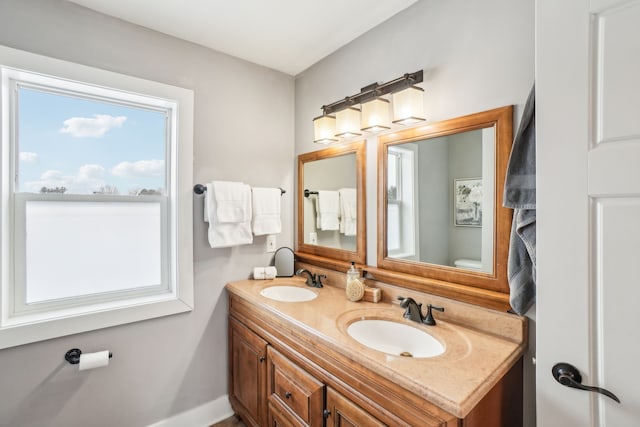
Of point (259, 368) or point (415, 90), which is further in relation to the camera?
point (259, 368)

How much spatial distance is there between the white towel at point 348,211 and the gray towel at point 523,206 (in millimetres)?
951

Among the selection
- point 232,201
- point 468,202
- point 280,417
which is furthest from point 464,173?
point 280,417

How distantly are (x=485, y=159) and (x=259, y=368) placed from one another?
1.59 m

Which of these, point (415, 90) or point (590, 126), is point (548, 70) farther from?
point (415, 90)

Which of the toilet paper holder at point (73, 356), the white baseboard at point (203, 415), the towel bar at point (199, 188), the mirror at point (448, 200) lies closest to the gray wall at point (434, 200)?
the mirror at point (448, 200)

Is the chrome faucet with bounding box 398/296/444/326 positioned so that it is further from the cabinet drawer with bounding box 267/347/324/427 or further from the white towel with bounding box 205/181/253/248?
the white towel with bounding box 205/181/253/248

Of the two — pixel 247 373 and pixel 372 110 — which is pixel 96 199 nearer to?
pixel 247 373

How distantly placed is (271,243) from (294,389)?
1130mm

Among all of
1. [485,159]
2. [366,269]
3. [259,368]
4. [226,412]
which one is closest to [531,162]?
[485,159]

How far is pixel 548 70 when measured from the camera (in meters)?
0.92

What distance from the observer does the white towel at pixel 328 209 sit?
7.04 ft

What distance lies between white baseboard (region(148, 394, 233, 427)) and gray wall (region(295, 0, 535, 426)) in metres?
1.44

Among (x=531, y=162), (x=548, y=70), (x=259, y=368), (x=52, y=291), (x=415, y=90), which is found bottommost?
(x=259, y=368)

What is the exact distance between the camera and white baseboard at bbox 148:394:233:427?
6.45ft
